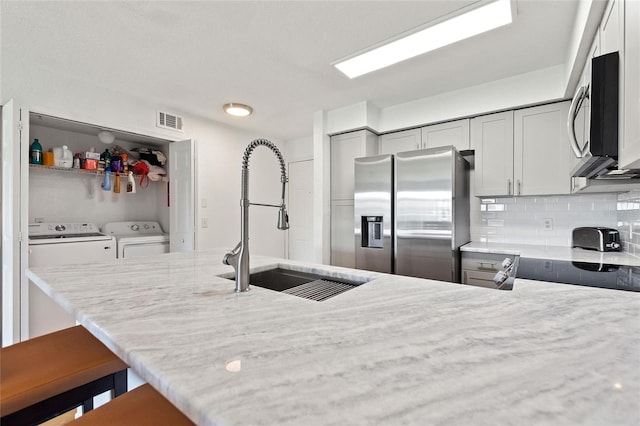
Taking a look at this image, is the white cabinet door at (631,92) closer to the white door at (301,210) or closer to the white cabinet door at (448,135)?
the white cabinet door at (448,135)

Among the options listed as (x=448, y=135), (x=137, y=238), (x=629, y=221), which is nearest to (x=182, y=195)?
(x=137, y=238)

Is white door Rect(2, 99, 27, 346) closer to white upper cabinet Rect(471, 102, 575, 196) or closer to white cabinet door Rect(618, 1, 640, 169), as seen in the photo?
white cabinet door Rect(618, 1, 640, 169)

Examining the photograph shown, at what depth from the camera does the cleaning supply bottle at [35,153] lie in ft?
8.95

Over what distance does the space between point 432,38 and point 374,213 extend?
1471 millimetres

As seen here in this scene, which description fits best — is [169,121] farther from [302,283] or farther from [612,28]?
[612,28]

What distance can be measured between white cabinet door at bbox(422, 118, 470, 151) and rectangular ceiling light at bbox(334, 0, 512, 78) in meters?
0.97

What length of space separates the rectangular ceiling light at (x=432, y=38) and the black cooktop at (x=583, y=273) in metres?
1.52

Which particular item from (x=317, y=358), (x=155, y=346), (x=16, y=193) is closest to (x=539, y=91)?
(x=317, y=358)

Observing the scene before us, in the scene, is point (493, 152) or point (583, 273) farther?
point (493, 152)

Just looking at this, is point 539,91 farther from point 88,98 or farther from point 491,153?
point 88,98

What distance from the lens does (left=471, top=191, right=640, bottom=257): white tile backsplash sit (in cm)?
222

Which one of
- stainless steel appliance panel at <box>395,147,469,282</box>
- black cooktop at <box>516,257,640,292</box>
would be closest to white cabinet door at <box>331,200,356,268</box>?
stainless steel appliance panel at <box>395,147,469,282</box>

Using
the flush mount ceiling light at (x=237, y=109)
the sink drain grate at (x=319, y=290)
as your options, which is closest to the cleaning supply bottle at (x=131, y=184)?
the flush mount ceiling light at (x=237, y=109)

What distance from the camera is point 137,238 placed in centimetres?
324
